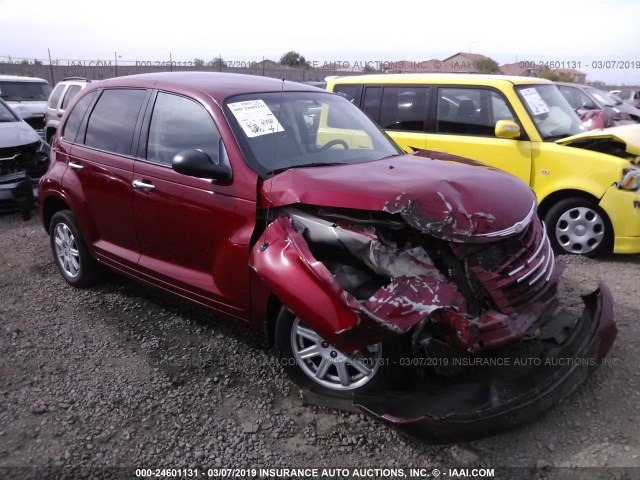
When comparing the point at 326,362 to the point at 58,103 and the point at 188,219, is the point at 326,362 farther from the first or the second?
the point at 58,103

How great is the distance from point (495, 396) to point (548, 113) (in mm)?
4166

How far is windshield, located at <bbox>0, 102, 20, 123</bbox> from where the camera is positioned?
8.00 m

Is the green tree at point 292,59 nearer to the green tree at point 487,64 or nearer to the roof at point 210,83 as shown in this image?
the green tree at point 487,64

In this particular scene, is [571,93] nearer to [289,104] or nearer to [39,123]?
[289,104]

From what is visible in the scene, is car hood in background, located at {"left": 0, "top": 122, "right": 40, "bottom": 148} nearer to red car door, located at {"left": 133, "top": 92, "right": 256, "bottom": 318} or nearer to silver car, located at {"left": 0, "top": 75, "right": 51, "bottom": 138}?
red car door, located at {"left": 133, "top": 92, "right": 256, "bottom": 318}

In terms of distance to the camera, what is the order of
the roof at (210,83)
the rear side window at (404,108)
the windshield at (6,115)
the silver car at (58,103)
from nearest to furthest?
the roof at (210,83) → the rear side window at (404,108) → the windshield at (6,115) → the silver car at (58,103)

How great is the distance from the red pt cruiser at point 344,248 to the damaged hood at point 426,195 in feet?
0.03

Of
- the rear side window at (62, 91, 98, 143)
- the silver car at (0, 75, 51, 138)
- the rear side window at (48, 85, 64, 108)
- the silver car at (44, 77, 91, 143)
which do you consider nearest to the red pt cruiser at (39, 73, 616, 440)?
the rear side window at (62, 91, 98, 143)

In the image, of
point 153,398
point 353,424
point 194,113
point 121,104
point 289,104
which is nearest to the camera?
point 353,424

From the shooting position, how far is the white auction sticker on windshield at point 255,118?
3404mm

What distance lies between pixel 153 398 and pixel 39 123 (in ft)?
38.9

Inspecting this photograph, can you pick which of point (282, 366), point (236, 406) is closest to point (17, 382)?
point (236, 406)

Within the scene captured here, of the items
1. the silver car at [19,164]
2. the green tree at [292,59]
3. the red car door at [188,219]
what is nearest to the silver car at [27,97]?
the silver car at [19,164]

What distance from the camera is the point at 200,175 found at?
3.15m
